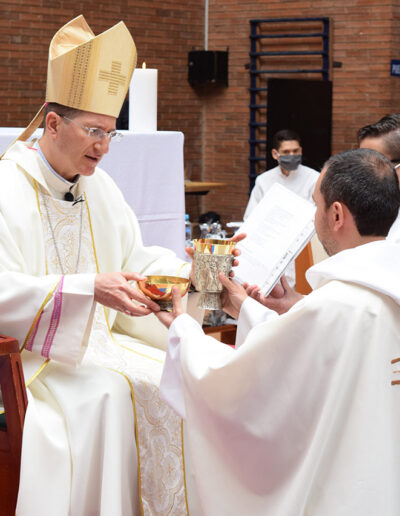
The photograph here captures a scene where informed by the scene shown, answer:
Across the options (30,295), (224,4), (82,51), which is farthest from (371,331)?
(224,4)

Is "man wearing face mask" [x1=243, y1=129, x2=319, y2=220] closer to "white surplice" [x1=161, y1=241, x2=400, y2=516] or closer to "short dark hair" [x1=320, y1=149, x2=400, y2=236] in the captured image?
"short dark hair" [x1=320, y1=149, x2=400, y2=236]

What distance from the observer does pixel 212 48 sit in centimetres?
1197

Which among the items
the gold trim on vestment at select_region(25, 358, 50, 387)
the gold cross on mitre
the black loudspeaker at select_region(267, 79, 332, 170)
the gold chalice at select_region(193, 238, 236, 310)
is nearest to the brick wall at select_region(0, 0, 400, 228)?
the black loudspeaker at select_region(267, 79, 332, 170)

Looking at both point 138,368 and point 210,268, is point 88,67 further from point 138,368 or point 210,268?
point 138,368

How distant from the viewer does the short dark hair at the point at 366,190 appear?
2.07m

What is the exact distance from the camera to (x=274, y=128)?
10.6 meters

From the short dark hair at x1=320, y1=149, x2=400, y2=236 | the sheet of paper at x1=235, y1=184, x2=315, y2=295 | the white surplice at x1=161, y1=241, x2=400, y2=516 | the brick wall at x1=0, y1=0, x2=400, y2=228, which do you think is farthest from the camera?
the brick wall at x1=0, y1=0, x2=400, y2=228

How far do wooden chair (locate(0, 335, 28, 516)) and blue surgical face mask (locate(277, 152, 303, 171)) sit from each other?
667 centimetres

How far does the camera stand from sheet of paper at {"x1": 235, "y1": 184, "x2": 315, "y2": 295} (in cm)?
278

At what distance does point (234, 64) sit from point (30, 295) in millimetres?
9861

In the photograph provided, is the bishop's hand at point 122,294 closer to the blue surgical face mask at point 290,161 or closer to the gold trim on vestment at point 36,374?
the gold trim on vestment at point 36,374

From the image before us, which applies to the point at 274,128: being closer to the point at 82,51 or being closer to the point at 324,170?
the point at 82,51

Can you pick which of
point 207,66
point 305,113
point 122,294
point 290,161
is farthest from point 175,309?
point 207,66

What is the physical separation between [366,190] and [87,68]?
1.30 metres
